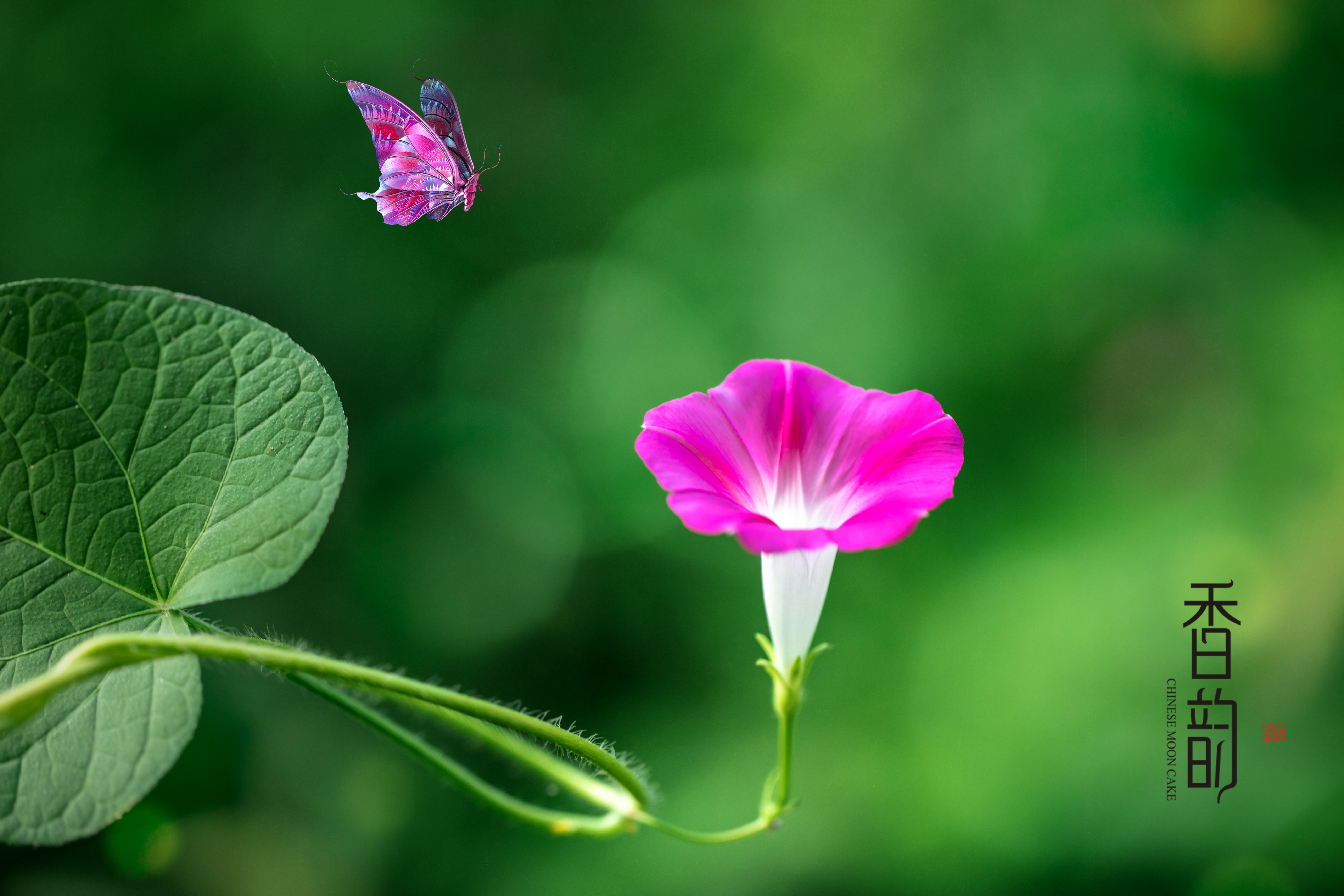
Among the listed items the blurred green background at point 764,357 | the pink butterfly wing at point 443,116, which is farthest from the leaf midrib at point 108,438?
the blurred green background at point 764,357

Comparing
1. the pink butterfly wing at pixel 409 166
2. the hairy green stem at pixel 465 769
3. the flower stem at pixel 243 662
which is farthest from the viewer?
the pink butterfly wing at pixel 409 166

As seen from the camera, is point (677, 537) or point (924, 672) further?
point (677, 537)

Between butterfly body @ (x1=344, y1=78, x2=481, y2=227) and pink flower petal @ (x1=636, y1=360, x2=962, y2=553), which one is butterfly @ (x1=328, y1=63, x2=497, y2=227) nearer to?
butterfly body @ (x1=344, y1=78, x2=481, y2=227)

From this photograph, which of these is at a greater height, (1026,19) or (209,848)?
(1026,19)

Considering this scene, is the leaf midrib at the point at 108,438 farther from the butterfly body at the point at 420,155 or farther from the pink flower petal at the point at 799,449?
the pink flower petal at the point at 799,449

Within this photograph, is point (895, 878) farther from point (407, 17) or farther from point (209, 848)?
point (407, 17)

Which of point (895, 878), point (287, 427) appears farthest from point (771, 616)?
point (895, 878)

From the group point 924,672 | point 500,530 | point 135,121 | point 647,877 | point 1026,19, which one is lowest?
point 647,877

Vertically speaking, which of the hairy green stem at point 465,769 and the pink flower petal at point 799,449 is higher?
the pink flower petal at point 799,449
